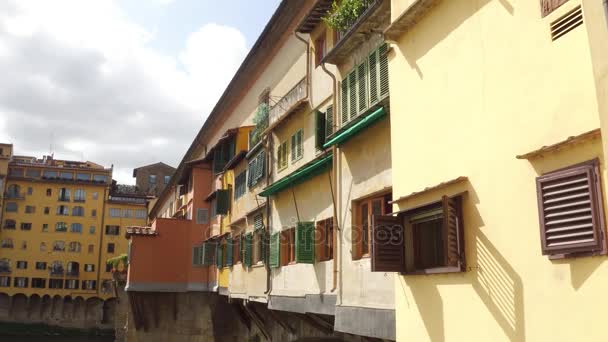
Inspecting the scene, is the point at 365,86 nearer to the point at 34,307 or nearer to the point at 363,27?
the point at 363,27

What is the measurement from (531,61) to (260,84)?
54.3ft

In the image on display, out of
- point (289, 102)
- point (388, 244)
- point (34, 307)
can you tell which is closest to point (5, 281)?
point (34, 307)

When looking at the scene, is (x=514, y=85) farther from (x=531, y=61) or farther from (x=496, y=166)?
(x=496, y=166)

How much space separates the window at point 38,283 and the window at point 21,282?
884 mm

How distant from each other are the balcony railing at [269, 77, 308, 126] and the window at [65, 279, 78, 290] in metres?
65.7

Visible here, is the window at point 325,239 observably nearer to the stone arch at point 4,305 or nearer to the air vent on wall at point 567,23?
the air vent on wall at point 567,23

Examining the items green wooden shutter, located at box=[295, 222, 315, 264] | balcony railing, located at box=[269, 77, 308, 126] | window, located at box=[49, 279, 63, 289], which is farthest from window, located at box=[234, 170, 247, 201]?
window, located at box=[49, 279, 63, 289]

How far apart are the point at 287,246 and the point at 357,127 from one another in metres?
5.89

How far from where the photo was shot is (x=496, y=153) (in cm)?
579

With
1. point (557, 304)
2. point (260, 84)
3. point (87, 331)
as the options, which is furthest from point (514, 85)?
point (87, 331)

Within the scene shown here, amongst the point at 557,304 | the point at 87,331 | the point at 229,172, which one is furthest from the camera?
the point at 87,331

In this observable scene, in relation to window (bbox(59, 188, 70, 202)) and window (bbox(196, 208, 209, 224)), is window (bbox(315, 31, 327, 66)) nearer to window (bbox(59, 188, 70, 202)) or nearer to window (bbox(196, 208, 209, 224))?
window (bbox(196, 208, 209, 224))

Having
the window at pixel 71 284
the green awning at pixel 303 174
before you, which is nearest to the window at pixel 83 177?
the window at pixel 71 284

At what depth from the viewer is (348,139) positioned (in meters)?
10.6
